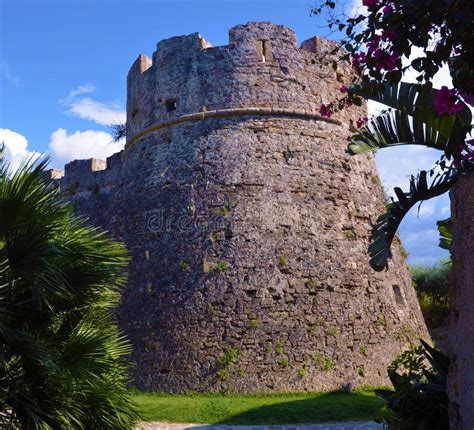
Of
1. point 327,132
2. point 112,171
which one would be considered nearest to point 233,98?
point 327,132

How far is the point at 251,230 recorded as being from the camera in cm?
1021

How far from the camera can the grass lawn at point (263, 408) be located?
7.84 meters

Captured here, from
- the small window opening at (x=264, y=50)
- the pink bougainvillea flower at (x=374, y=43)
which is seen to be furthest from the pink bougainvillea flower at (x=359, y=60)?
the small window opening at (x=264, y=50)

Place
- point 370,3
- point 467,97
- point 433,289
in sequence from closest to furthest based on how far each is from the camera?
point 370,3, point 467,97, point 433,289

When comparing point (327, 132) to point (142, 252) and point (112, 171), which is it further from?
point (112, 171)

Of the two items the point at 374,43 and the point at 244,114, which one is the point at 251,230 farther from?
the point at 374,43

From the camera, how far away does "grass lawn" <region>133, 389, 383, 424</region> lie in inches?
309

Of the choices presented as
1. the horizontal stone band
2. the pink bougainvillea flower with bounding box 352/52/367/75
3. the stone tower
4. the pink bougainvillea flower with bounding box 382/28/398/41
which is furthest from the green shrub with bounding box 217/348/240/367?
the pink bougainvillea flower with bounding box 382/28/398/41

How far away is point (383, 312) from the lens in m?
10.5

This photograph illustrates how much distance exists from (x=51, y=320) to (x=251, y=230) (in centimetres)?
548

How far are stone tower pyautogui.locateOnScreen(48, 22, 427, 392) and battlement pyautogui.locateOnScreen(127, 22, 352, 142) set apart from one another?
3 centimetres

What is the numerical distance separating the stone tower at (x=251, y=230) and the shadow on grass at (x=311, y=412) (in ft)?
2.77

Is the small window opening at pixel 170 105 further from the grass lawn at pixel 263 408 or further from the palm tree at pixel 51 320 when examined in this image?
the palm tree at pixel 51 320

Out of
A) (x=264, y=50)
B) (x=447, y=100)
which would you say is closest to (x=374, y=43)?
(x=447, y=100)
